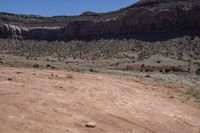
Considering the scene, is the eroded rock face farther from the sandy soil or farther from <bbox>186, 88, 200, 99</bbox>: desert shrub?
the sandy soil

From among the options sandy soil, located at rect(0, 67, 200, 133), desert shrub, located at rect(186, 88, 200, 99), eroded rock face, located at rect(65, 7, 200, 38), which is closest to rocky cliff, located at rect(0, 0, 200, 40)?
eroded rock face, located at rect(65, 7, 200, 38)

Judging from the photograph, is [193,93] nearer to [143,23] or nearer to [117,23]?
[143,23]

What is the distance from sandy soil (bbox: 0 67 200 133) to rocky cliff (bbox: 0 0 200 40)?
48495 mm

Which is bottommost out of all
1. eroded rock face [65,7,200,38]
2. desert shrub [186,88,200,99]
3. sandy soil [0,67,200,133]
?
desert shrub [186,88,200,99]

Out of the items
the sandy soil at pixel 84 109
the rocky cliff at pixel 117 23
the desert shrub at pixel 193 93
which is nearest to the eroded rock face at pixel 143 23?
the rocky cliff at pixel 117 23

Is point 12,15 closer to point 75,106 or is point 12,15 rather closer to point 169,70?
point 169,70

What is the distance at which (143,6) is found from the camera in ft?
250

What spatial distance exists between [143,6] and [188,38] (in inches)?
646

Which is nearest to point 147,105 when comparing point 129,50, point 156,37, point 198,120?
point 198,120

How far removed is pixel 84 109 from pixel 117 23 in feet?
204

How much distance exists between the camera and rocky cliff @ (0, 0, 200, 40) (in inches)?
2653

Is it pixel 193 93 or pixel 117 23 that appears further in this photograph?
pixel 117 23

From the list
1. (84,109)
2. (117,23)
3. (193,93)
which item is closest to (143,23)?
(117,23)

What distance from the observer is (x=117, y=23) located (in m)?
75.2
